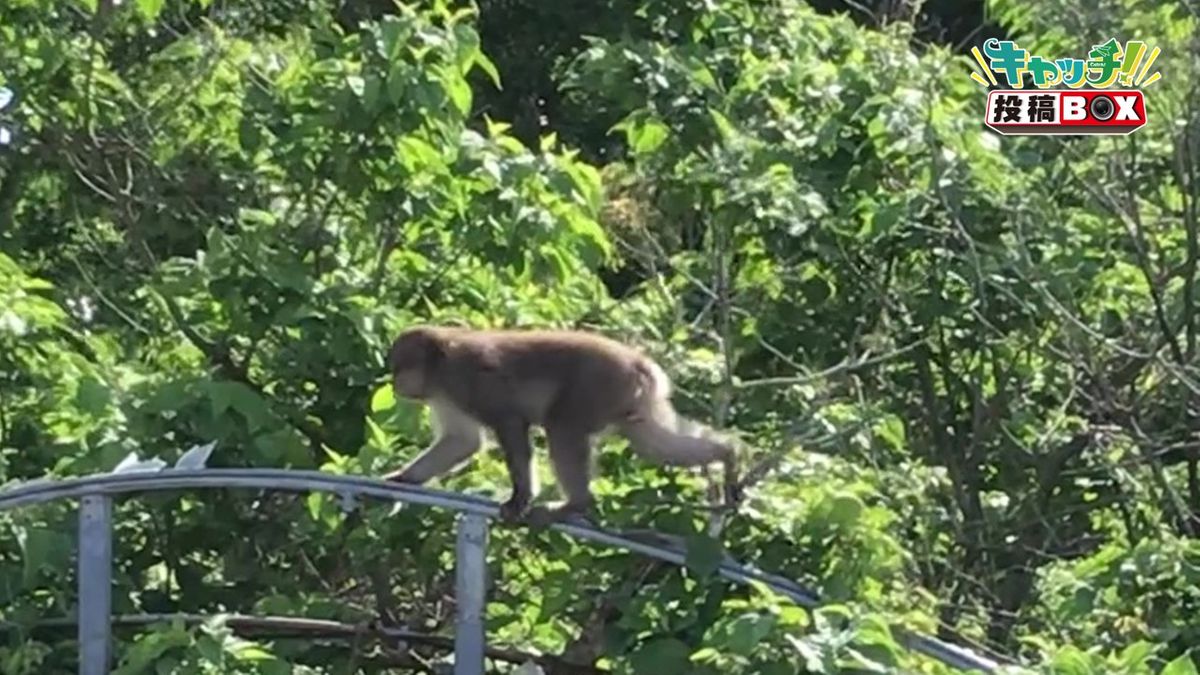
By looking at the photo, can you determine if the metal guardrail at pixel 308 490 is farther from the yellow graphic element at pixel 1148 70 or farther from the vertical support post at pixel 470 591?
the yellow graphic element at pixel 1148 70

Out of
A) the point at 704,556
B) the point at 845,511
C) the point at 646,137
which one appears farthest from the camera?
the point at 646,137

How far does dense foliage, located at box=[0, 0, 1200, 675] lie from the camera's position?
17.9 ft

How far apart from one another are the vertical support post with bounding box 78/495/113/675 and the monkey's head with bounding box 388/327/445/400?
934 mm

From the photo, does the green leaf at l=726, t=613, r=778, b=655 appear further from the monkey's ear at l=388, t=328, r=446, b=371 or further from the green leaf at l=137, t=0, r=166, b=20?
the green leaf at l=137, t=0, r=166, b=20

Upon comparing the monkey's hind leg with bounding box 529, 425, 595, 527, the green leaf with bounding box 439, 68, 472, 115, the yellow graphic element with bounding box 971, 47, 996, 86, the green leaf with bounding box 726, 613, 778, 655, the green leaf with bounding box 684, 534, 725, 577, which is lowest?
the green leaf with bounding box 726, 613, 778, 655

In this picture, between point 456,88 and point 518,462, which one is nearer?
point 518,462

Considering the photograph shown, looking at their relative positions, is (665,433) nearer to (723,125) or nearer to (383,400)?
(383,400)

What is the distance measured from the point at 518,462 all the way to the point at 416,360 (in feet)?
1.29

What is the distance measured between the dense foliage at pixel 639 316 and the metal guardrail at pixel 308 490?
0.38 ft

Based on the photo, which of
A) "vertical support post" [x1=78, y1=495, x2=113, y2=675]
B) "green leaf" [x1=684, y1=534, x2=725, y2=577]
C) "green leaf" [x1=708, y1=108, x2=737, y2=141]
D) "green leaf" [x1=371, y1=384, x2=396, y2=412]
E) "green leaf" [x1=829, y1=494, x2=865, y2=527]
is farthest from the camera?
"green leaf" [x1=708, y1=108, x2=737, y2=141]

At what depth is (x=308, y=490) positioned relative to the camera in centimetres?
507

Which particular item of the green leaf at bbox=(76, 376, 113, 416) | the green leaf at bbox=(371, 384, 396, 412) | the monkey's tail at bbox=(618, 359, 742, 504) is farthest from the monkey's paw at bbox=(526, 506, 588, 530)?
the green leaf at bbox=(76, 376, 113, 416)

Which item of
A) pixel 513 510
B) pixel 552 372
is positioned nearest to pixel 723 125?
pixel 552 372

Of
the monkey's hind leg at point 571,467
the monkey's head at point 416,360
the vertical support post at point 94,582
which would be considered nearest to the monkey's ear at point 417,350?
the monkey's head at point 416,360
